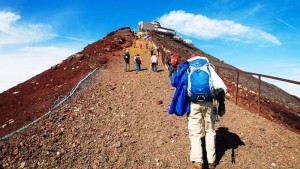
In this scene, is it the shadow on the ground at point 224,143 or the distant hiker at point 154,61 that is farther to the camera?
the distant hiker at point 154,61

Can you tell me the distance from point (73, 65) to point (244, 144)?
1846 centimetres

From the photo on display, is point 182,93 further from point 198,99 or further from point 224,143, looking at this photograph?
point 224,143

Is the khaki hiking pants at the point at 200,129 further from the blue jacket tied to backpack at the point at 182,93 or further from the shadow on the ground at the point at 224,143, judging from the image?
the shadow on the ground at the point at 224,143

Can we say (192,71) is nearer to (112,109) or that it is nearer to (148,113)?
(148,113)

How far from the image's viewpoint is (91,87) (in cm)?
1339

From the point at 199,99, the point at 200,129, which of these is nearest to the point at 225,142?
the point at 200,129

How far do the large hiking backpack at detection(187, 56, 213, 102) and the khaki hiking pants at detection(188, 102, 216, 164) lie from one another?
18 cm

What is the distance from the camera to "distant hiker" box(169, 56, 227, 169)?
16.5ft

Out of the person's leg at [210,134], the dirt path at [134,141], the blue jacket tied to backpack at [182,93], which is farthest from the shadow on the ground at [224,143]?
the blue jacket tied to backpack at [182,93]

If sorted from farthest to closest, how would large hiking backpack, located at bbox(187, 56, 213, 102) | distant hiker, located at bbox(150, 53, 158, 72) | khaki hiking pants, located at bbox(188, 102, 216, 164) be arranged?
distant hiker, located at bbox(150, 53, 158, 72), khaki hiking pants, located at bbox(188, 102, 216, 164), large hiking backpack, located at bbox(187, 56, 213, 102)

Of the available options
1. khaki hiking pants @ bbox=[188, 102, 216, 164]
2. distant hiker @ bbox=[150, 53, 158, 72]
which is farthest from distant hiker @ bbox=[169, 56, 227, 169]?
distant hiker @ bbox=[150, 53, 158, 72]

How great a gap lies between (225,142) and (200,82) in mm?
2110

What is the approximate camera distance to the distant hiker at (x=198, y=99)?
5039 millimetres

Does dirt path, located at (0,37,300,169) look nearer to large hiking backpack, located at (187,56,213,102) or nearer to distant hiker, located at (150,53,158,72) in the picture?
large hiking backpack, located at (187,56,213,102)
